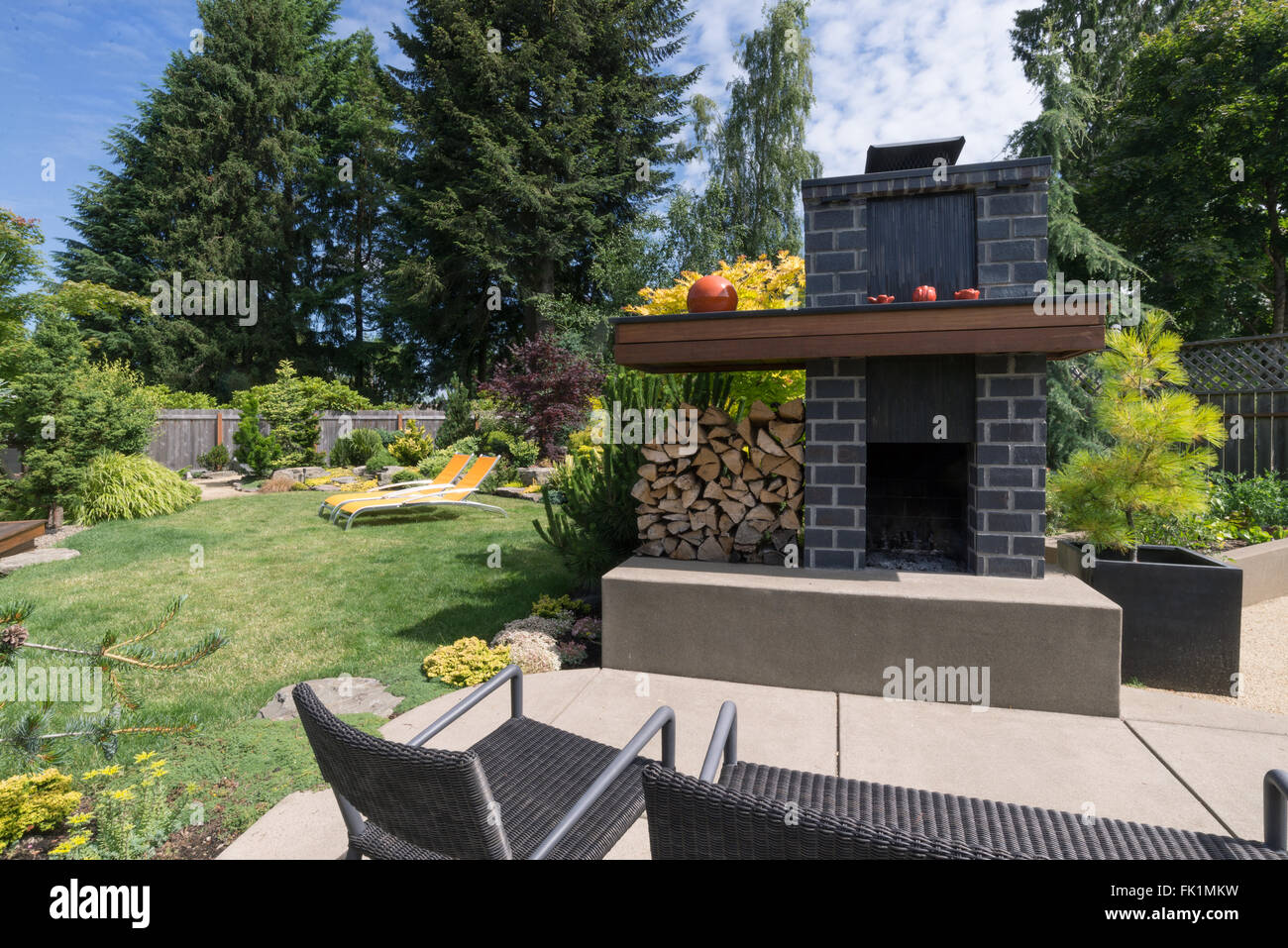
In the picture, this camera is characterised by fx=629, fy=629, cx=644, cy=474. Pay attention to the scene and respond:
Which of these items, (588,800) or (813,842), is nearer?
(813,842)

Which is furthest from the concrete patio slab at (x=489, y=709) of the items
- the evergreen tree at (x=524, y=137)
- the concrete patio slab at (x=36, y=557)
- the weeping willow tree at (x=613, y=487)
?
the evergreen tree at (x=524, y=137)

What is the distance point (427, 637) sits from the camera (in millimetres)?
4383

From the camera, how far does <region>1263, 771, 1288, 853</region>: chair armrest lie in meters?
1.40

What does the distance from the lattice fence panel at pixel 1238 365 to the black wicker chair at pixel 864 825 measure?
989 cm

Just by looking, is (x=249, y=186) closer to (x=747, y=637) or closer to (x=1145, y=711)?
(x=747, y=637)

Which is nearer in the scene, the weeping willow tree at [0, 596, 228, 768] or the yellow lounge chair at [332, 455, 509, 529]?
the weeping willow tree at [0, 596, 228, 768]

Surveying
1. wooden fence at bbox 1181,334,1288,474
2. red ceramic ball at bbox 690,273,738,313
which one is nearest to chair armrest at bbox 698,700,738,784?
red ceramic ball at bbox 690,273,738,313

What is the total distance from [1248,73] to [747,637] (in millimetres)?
19251

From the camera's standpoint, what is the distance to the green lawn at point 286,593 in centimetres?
377

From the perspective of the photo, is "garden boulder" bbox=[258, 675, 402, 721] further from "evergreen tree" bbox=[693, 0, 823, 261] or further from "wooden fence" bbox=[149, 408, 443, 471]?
"evergreen tree" bbox=[693, 0, 823, 261]

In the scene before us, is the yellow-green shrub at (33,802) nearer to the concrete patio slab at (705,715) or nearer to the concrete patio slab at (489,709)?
the concrete patio slab at (489,709)

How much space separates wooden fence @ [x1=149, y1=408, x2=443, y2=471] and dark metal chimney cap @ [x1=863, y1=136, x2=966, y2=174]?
14.5m
